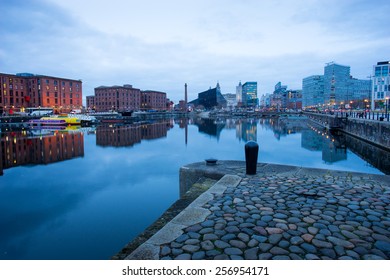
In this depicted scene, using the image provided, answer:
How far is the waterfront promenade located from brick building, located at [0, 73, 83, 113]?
12578 cm

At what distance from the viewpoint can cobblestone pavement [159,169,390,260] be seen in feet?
16.2

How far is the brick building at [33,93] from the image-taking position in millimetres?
112375

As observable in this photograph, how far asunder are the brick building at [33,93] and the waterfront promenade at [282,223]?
12578 cm

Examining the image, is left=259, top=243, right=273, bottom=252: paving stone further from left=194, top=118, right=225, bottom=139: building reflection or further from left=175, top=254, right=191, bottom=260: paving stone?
left=194, top=118, right=225, bottom=139: building reflection

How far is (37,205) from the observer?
1186 centimetres

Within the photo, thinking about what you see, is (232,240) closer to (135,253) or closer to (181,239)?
(181,239)

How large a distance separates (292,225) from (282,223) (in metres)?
0.22

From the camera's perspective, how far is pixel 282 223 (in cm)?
614

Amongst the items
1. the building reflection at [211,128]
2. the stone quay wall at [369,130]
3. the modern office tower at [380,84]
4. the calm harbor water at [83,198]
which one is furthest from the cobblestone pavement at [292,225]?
the modern office tower at [380,84]

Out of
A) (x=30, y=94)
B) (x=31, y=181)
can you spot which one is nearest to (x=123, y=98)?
(x=30, y=94)

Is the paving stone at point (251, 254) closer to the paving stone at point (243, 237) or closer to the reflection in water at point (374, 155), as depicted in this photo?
the paving stone at point (243, 237)

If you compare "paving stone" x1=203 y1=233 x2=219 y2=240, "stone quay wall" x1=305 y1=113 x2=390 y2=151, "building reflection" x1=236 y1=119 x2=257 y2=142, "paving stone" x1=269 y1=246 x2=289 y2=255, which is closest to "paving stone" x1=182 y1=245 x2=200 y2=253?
"paving stone" x1=203 y1=233 x2=219 y2=240

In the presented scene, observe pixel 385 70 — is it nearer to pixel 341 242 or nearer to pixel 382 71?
pixel 382 71

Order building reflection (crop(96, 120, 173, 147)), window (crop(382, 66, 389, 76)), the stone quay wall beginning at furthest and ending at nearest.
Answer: window (crop(382, 66, 389, 76)) < building reflection (crop(96, 120, 173, 147)) < the stone quay wall
